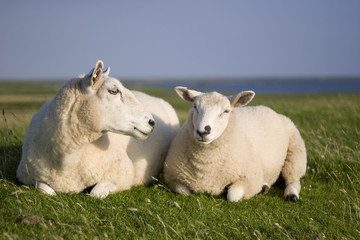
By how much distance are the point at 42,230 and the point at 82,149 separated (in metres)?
1.48

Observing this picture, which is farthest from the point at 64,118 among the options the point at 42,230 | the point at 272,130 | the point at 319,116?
the point at 319,116

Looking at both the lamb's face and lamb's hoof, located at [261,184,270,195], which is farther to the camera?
lamb's hoof, located at [261,184,270,195]

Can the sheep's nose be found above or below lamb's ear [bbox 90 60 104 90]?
below

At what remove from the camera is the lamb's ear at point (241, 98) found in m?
6.19

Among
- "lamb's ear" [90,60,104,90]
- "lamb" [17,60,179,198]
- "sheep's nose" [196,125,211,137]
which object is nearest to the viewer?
"lamb's ear" [90,60,104,90]

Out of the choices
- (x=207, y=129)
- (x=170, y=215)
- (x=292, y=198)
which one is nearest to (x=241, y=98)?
(x=207, y=129)

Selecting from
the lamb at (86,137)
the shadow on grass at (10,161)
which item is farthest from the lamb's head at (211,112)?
the shadow on grass at (10,161)

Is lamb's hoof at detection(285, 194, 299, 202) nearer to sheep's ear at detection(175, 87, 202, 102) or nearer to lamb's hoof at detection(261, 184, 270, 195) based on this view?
lamb's hoof at detection(261, 184, 270, 195)

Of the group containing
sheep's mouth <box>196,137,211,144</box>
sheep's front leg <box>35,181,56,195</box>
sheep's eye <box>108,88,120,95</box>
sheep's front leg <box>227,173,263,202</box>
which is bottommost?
sheep's front leg <box>35,181,56,195</box>

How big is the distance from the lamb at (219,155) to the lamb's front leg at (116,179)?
2.13ft

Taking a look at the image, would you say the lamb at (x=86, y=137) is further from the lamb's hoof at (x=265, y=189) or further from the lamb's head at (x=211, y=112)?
the lamb's hoof at (x=265, y=189)

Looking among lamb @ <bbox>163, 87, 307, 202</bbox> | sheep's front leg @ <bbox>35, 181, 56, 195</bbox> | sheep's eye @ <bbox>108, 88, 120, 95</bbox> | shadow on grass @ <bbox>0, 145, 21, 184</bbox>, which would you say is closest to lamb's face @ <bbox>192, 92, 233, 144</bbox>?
lamb @ <bbox>163, 87, 307, 202</bbox>

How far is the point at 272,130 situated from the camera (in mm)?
7359

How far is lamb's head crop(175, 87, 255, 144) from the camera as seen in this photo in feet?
18.0
